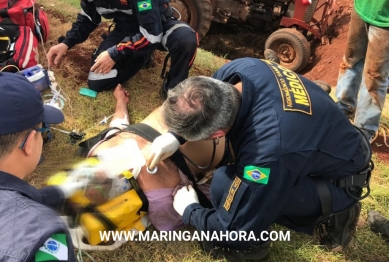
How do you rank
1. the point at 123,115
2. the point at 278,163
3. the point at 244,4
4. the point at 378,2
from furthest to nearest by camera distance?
the point at 244,4 < the point at 123,115 < the point at 378,2 < the point at 278,163

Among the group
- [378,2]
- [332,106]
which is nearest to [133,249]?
[332,106]

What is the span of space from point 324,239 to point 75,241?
4.97ft

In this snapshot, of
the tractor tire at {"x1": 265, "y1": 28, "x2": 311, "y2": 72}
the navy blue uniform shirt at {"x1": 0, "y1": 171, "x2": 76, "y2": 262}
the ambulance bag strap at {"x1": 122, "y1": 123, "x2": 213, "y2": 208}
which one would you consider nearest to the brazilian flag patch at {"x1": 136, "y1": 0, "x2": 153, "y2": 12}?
the ambulance bag strap at {"x1": 122, "y1": 123, "x2": 213, "y2": 208}

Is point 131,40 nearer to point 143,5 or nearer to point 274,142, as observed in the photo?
point 143,5

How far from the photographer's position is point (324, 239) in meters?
2.49

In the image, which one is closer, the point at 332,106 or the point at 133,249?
the point at 332,106

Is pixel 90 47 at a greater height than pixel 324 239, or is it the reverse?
pixel 90 47

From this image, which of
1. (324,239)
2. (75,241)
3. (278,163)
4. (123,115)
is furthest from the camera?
(123,115)

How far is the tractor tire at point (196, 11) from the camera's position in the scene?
5492 millimetres

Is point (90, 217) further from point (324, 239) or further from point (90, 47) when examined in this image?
point (90, 47)

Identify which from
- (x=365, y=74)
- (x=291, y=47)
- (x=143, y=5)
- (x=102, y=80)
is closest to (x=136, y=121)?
(x=102, y=80)

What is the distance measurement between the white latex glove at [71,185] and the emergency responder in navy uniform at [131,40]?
4.14 ft

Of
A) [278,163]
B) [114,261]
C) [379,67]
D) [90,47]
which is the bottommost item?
[114,261]

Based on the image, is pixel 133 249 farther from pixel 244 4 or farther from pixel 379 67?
pixel 244 4
